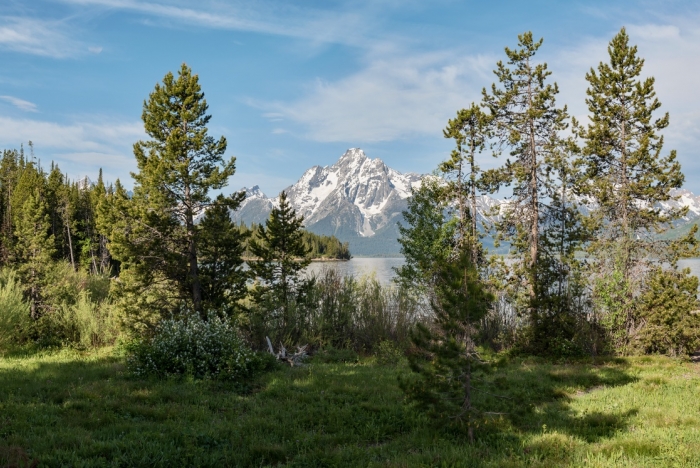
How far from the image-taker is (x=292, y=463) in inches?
226

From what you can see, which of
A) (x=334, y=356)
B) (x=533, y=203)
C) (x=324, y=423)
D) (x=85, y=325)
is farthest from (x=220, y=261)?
(x=533, y=203)

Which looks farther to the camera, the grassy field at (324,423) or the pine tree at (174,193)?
the pine tree at (174,193)

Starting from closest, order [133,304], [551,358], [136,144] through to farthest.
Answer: [551,358]
[133,304]
[136,144]

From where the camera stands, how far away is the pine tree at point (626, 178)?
54.4 feet

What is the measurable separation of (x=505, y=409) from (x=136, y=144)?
18.2m

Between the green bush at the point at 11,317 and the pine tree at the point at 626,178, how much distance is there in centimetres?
1962

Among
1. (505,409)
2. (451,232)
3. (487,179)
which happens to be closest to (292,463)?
(505,409)

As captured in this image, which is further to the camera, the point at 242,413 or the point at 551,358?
the point at 551,358

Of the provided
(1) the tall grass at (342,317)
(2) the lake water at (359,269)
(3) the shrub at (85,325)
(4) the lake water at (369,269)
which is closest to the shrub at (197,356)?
(1) the tall grass at (342,317)

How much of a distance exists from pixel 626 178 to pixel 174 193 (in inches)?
683

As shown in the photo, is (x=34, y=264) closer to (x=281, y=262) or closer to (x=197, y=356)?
(x=281, y=262)

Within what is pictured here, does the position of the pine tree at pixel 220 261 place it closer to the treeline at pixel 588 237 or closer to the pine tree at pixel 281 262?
the pine tree at pixel 281 262

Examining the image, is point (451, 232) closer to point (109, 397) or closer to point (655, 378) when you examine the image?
point (655, 378)

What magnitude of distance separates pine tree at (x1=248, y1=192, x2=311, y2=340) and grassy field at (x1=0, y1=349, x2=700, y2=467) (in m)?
5.93
